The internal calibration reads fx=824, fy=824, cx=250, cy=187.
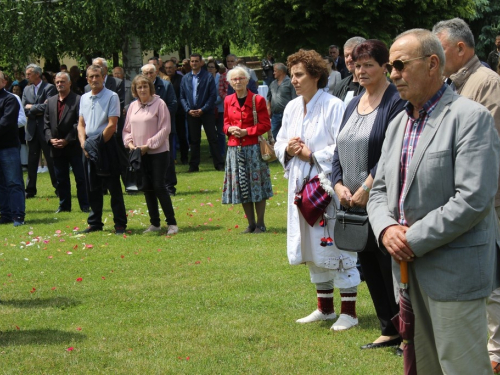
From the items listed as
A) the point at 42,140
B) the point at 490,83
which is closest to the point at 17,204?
the point at 42,140

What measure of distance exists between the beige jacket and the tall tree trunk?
17670 mm

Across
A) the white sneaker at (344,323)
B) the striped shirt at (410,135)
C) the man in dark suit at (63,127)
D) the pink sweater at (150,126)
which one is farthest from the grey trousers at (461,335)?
the man in dark suit at (63,127)

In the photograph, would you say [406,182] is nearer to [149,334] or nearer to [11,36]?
[149,334]

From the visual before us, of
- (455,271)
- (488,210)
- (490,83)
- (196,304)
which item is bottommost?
(196,304)

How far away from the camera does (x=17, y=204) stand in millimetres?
13594

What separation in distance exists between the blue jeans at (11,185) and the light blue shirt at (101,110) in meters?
1.91

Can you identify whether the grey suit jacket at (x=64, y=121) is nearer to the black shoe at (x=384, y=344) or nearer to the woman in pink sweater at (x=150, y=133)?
the woman in pink sweater at (x=150, y=133)

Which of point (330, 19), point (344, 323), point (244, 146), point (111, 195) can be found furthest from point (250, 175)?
point (330, 19)

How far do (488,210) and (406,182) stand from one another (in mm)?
434

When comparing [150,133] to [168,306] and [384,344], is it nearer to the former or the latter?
[168,306]

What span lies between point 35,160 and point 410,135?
13114 mm

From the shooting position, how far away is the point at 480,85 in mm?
5625

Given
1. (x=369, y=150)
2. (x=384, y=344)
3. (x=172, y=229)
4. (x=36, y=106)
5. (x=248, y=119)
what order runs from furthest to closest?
(x=36, y=106) → (x=172, y=229) → (x=248, y=119) → (x=384, y=344) → (x=369, y=150)

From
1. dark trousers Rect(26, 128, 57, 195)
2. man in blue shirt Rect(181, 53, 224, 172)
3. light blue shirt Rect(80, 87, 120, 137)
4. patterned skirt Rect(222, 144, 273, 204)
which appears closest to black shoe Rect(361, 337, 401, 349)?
patterned skirt Rect(222, 144, 273, 204)
